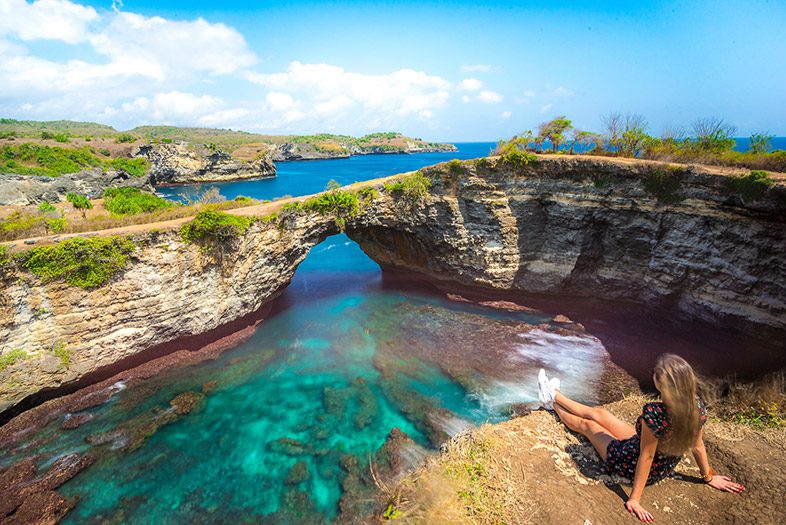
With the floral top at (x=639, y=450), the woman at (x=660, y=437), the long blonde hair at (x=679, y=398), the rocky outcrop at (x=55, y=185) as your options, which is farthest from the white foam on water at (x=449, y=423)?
the rocky outcrop at (x=55, y=185)

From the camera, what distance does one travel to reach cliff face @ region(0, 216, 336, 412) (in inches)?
473

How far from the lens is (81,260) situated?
12.7 m

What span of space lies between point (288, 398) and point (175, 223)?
8.88 metres

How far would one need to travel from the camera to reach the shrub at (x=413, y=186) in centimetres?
1945

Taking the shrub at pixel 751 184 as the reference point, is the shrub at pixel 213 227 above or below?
below

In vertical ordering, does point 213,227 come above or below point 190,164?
below

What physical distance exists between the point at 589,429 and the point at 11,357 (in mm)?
17579

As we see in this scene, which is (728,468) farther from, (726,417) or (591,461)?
(726,417)

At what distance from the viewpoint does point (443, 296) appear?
70.7ft

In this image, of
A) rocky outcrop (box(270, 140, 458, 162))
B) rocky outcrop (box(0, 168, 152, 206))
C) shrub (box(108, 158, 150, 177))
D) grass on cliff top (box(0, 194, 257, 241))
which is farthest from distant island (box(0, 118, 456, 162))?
grass on cliff top (box(0, 194, 257, 241))

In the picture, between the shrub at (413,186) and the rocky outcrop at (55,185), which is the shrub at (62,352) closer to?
the shrub at (413,186)

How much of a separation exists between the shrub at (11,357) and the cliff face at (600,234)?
556 inches

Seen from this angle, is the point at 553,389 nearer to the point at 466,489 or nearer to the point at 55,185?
the point at 466,489

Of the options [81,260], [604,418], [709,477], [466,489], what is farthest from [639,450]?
[81,260]
